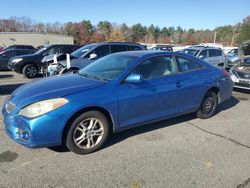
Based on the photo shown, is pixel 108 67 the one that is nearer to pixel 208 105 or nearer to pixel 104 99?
pixel 104 99

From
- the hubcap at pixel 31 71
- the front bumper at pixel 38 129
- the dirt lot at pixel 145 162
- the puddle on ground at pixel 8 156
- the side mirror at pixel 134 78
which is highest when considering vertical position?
the side mirror at pixel 134 78

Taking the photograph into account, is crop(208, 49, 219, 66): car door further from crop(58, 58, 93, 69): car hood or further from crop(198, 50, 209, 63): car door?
crop(58, 58, 93, 69): car hood

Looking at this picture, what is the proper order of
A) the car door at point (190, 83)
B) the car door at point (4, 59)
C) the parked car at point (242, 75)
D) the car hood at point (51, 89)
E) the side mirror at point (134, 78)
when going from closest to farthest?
the car hood at point (51, 89)
the side mirror at point (134, 78)
the car door at point (190, 83)
the parked car at point (242, 75)
the car door at point (4, 59)

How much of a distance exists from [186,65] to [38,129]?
127 inches

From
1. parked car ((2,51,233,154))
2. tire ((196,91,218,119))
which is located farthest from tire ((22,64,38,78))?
tire ((196,91,218,119))

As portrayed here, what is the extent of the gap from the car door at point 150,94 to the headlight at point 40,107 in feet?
3.31

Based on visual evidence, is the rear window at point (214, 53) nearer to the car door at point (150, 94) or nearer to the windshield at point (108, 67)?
the car door at point (150, 94)

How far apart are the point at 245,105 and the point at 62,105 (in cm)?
568

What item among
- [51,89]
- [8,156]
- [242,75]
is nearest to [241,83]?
[242,75]

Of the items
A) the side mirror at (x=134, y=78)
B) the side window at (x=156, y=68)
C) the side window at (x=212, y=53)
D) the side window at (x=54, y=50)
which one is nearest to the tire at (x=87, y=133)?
the side mirror at (x=134, y=78)

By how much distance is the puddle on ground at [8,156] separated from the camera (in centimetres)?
396

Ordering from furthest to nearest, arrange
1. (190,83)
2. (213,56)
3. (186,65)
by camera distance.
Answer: (213,56) → (186,65) → (190,83)

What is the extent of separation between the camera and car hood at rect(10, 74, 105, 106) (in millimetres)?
3928

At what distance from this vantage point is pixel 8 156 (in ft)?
13.4
